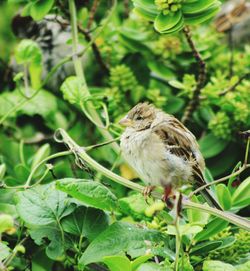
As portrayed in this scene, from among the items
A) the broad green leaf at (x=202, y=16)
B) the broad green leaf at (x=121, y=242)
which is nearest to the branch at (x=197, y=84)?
the broad green leaf at (x=202, y=16)

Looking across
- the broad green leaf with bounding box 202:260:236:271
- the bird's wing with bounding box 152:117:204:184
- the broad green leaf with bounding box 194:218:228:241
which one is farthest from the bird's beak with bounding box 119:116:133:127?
the broad green leaf with bounding box 202:260:236:271

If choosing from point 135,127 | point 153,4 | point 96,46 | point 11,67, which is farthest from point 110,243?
point 11,67

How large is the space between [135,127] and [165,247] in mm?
456

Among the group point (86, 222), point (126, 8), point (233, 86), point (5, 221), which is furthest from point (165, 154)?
point (126, 8)

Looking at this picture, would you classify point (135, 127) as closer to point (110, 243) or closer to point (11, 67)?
point (110, 243)

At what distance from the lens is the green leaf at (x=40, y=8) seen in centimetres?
189

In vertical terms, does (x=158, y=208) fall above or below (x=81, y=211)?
above

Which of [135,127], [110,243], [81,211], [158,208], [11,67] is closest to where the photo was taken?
[158,208]

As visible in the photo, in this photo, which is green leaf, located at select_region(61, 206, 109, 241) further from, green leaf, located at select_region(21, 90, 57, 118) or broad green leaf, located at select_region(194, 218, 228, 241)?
green leaf, located at select_region(21, 90, 57, 118)

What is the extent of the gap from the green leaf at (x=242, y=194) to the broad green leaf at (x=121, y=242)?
0.20 meters

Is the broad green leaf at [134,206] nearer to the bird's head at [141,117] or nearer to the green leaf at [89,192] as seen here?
the green leaf at [89,192]

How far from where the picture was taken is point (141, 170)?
5.68 ft

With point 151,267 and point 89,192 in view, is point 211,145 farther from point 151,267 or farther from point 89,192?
point 151,267

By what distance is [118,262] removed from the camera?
1.27 meters
